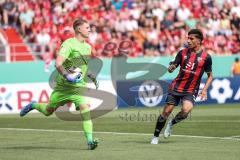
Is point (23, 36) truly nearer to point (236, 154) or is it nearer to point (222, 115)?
point (222, 115)

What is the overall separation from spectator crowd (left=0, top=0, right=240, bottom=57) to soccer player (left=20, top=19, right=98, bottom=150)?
625 inches

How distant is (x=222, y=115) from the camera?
919 inches

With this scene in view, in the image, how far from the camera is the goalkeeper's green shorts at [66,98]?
44.8ft

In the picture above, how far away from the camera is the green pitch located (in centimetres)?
1283

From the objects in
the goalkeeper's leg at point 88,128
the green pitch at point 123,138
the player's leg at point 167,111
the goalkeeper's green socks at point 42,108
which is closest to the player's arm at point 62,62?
the goalkeeper's leg at point 88,128

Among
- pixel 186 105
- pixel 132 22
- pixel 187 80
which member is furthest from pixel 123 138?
pixel 132 22

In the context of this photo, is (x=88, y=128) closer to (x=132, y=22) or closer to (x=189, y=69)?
(x=189, y=69)

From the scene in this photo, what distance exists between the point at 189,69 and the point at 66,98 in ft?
8.54

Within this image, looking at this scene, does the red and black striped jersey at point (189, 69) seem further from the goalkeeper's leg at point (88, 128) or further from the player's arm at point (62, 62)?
the player's arm at point (62, 62)

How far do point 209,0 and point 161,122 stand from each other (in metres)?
22.2

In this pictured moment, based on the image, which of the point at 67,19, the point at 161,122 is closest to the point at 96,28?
the point at 67,19

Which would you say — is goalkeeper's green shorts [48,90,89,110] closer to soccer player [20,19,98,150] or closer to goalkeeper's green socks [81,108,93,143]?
soccer player [20,19,98,150]

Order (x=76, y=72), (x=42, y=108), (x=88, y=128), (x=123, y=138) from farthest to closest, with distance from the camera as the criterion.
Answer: (x=123, y=138), (x=42, y=108), (x=76, y=72), (x=88, y=128)

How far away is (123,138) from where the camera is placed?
16.1 meters
